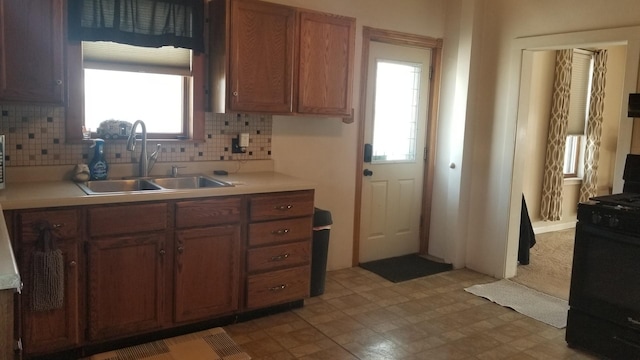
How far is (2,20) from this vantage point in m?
2.64

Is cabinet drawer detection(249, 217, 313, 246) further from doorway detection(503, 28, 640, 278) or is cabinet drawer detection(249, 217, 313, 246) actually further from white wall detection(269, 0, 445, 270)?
doorway detection(503, 28, 640, 278)

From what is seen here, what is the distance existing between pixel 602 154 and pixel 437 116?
2.97m

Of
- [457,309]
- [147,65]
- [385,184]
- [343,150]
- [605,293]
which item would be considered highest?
[147,65]

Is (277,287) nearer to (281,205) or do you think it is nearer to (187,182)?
(281,205)

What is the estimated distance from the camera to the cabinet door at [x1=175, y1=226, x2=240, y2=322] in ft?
9.84

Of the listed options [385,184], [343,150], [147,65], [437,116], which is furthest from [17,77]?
[437,116]

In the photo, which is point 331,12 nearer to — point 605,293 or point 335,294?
point 335,294

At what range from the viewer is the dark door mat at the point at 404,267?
4379 mm

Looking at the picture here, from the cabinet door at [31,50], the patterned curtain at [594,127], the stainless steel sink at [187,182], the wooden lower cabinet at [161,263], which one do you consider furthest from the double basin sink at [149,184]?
the patterned curtain at [594,127]

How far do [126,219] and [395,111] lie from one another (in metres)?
2.72

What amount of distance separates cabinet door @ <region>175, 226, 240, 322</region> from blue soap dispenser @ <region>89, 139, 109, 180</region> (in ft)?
2.31

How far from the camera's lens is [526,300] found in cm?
393

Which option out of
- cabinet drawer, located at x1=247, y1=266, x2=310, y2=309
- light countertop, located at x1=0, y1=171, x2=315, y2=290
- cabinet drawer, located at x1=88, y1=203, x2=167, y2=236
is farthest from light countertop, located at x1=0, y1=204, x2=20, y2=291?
cabinet drawer, located at x1=247, y1=266, x2=310, y2=309

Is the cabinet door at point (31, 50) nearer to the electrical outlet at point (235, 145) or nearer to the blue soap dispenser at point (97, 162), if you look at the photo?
the blue soap dispenser at point (97, 162)
